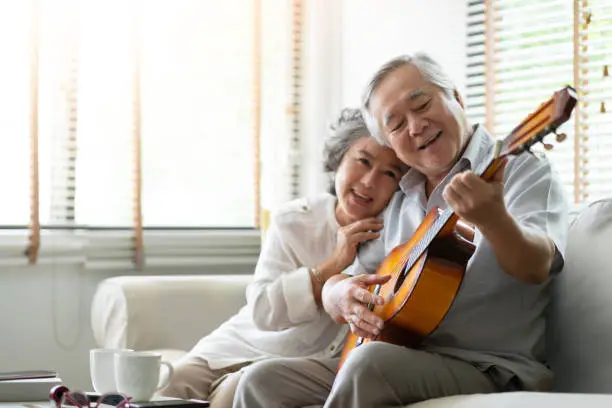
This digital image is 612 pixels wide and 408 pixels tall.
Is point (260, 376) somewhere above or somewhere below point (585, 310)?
below

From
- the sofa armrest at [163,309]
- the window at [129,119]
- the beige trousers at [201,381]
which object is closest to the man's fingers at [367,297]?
the beige trousers at [201,381]

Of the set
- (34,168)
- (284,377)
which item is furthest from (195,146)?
(284,377)

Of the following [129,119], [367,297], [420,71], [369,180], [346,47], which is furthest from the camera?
[346,47]

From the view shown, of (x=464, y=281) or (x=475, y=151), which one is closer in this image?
(x=464, y=281)

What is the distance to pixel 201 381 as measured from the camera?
2568 mm

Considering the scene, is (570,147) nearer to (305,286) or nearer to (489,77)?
→ (489,77)

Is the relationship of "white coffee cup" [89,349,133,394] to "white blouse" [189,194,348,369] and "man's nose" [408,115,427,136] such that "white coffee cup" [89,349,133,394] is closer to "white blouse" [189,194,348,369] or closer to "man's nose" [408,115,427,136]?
"white blouse" [189,194,348,369]

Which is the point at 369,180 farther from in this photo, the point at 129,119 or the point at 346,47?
the point at 346,47

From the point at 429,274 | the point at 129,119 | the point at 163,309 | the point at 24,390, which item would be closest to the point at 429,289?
the point at 429,274

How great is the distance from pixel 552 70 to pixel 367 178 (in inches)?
51.5

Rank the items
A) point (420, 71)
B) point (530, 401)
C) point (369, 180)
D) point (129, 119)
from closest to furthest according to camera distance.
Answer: point (530, 401) < point (420, 71) < point (369, 180) < point (129, 119)

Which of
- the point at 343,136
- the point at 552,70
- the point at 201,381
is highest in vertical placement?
the point at 552,70

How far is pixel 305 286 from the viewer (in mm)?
2461

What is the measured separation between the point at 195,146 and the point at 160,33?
18.8 inches
